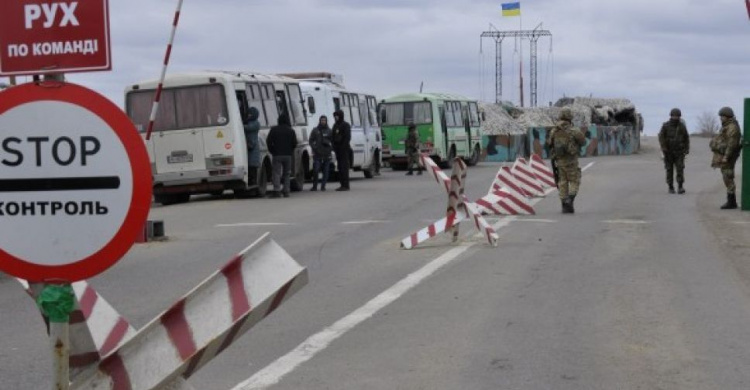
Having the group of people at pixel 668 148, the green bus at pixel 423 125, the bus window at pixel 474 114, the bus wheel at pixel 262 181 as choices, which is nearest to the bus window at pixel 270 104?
the bus wheel at pixel 262 181

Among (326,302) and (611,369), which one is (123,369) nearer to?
(611,369)

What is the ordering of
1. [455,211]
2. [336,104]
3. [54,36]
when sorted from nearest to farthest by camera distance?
[54,36], [455,211], [336,104]

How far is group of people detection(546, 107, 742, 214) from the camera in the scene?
69.5 ft

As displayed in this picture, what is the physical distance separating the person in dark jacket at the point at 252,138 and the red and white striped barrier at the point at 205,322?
22.1m

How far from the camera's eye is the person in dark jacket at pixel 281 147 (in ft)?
88.1

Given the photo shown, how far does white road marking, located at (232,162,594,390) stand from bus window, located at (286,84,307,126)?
16396mm

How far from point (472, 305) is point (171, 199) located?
1853 centimetres

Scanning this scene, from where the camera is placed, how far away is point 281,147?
2691cm

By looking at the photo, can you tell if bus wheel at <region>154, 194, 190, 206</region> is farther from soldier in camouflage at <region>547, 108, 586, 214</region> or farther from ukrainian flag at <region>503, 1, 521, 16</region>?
ukrainian flag at <region>503, 1, 521, 16</region>

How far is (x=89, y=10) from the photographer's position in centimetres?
438

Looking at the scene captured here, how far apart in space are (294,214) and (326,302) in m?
11.0

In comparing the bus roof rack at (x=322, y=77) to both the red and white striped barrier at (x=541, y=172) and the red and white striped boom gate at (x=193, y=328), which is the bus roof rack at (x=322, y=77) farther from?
the red and white striped boom gate at (x=193, y=328)

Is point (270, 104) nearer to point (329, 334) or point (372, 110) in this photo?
point (372, 110)

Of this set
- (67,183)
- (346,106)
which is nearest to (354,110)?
(346,106)
